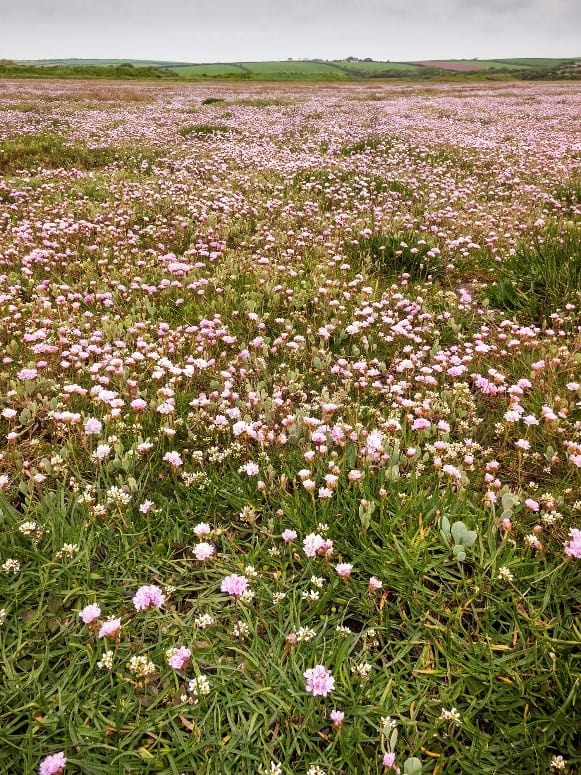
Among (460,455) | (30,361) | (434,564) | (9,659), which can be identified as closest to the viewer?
(9,659)

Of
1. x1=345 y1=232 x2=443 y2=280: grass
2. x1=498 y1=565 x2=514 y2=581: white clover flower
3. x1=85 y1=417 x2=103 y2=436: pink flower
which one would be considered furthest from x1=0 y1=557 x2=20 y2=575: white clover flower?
x1=345 y1=232 x2=443 y2=280: grass

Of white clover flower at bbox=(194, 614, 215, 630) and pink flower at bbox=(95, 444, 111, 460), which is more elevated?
pink flower at bbox=(95, 444, 111, 460)

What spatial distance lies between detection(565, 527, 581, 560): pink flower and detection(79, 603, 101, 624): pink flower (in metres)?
2.50

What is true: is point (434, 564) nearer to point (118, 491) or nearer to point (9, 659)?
point (118, 491)

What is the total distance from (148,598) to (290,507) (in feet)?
3.35

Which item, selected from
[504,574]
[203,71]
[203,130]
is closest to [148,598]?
[504,574]

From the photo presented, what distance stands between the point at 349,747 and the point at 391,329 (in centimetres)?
411

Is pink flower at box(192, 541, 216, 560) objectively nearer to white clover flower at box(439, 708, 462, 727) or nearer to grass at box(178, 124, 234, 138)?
white clover flower at box(439, 708, 462, 727)

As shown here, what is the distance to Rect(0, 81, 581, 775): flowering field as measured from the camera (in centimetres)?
217

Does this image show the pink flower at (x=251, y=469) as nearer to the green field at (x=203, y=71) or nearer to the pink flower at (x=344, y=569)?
the pink flower at (x=344, y=569)

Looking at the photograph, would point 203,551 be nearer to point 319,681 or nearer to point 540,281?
point 319,681

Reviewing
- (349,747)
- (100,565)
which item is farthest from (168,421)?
(349,747)

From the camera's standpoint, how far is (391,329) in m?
5.42

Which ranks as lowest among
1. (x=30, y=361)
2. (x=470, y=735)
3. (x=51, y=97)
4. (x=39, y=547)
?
(x=470, y=735)
